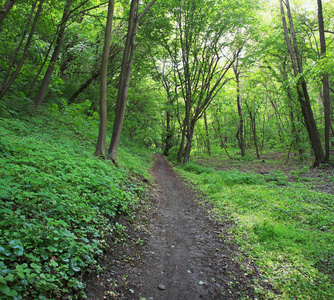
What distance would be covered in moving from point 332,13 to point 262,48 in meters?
4.72

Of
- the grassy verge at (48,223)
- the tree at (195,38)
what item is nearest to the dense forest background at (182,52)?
the tree at (195,38)

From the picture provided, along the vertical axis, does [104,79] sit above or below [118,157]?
above

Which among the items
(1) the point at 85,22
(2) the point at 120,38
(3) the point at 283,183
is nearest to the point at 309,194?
(3) the point at 283,183

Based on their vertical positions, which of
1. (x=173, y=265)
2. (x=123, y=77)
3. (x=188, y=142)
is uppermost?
(x=123, y=77)

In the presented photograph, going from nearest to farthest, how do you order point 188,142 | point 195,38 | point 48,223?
point 48,223 < point 195,38 < point 188,142

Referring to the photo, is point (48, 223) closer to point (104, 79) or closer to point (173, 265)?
point (173, 265)

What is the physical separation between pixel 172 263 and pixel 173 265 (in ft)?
0.18

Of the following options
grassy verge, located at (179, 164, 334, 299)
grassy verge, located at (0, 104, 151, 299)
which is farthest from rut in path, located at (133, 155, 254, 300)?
grassy verge, located at (0, 104, 151, 299)

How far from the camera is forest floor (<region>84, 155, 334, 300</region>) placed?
9.54ft

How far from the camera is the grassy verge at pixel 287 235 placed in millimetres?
3072

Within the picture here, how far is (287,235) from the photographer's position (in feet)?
13.9

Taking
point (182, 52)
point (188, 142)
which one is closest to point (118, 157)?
point (188, 142)

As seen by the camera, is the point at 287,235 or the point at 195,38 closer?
the point at 287,235

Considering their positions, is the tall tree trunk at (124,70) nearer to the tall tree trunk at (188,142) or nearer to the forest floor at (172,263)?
the forest floor at (172,263)
